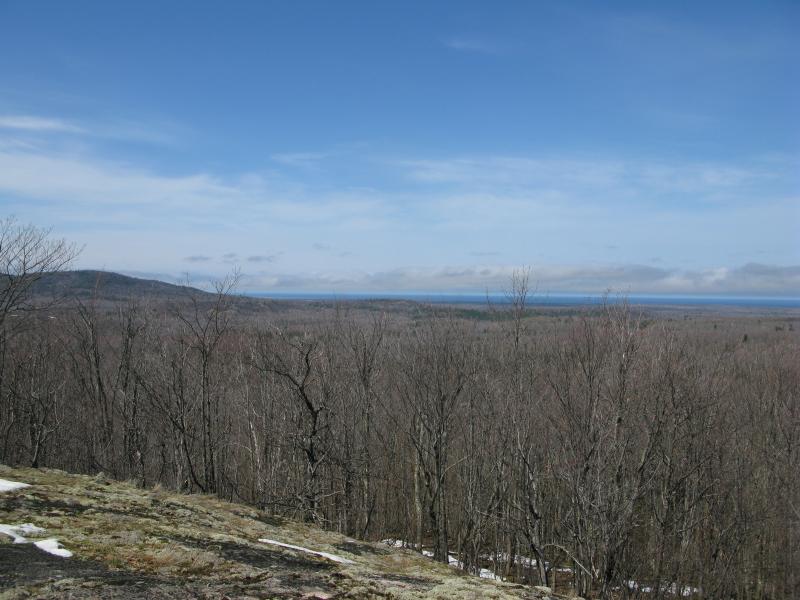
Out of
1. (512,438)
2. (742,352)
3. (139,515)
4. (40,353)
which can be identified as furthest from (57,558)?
(742,352)

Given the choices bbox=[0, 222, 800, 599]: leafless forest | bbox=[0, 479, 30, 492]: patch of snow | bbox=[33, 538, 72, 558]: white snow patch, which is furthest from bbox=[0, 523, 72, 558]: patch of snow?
bbox=[0, 222, 800, 599]: leafless forest

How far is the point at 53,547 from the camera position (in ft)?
20.3

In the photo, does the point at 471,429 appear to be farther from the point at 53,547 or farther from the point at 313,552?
the point at 53,547

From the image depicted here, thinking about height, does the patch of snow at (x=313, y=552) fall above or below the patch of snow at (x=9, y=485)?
below

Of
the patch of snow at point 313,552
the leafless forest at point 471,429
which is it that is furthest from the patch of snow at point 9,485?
the leafless forest at point 471,429

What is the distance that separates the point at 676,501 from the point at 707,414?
409 centimetres

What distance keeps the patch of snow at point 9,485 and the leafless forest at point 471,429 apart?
8527 mm

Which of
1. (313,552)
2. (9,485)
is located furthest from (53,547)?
(313,552)

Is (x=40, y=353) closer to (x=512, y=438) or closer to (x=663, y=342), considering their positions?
(x=512, y=438)

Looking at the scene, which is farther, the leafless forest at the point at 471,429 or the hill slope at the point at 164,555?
the leafless forest at the point at 471,429

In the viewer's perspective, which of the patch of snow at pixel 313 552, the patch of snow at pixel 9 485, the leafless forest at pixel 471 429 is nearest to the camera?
the patch of snow at pixel 9 485

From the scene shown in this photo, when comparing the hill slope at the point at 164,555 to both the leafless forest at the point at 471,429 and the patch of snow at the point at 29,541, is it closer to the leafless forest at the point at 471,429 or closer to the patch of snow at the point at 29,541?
the patch of snow at the point at 29,541

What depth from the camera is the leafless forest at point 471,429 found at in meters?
18.2

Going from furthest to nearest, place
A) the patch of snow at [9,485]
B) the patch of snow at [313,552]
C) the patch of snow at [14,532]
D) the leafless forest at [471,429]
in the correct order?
the leafless forest at [471,429]
the patch of snow at [313,552]
the patch of snow at [9,485]
the patch of snow at [14,532]
